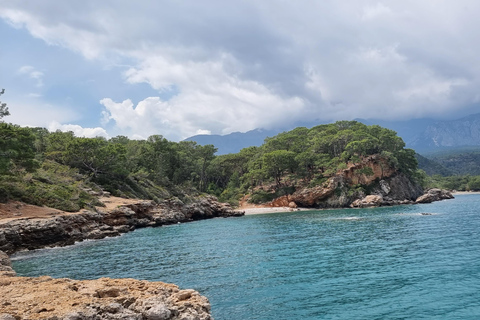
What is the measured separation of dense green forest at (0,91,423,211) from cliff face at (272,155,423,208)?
7.73ft

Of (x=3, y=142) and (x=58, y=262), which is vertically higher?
(x=3, y=142)

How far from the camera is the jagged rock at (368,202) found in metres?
67.2

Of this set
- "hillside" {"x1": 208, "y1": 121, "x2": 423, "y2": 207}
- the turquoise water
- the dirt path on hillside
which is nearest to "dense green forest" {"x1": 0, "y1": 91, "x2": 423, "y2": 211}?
"hillside" {"x1": 208, "y1": 121, "x2": 423, "y2": 207}

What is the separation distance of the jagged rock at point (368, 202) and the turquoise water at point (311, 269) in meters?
38.0

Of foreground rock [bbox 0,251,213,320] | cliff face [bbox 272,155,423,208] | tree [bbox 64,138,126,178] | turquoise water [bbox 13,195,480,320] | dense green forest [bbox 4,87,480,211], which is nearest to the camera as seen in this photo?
foreground rock [bbox 0,251,213,320]

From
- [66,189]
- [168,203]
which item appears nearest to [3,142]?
[66,189]

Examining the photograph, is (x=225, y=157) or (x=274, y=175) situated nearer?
(x=274, y=175)

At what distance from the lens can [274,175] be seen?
82.4 m

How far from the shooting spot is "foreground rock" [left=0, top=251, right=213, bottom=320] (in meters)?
6.57

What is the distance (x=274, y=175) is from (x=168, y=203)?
33781 mm

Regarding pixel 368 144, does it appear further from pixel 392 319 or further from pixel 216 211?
pixel 392 319

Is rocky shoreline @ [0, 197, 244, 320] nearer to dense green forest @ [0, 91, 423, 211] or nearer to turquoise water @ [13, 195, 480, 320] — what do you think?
turquoise water @ [13, 195, 480, 320]

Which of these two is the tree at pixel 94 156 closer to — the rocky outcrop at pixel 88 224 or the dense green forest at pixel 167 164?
the dense green forest at pixel 167 164

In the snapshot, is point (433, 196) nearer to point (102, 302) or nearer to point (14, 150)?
point (14, 150)
